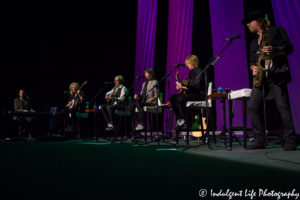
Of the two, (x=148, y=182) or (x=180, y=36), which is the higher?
(x=180, y=36)

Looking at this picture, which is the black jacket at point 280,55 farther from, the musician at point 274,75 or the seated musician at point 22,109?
the seated musician at point 22,109

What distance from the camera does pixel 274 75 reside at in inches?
119

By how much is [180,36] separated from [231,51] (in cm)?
145

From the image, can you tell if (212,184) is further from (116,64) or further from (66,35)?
(66,35)

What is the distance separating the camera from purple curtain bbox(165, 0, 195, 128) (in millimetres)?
7035

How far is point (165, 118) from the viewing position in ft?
24.8

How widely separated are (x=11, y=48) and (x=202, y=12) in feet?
18.5

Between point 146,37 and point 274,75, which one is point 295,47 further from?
point 146,37

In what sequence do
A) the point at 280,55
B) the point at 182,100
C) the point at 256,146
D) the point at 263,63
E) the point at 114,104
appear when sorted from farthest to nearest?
the point at 114,104, the point at 182,100, the point at 256,146, the point at 263,63, the point at 280,55

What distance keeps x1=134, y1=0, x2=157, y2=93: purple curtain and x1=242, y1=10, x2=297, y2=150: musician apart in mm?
4594

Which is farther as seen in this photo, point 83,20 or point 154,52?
point 83,20

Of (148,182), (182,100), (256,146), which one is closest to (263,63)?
(256,146)

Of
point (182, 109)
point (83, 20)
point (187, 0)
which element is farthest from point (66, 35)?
point (182, 109)

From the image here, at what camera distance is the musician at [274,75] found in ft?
9.80
